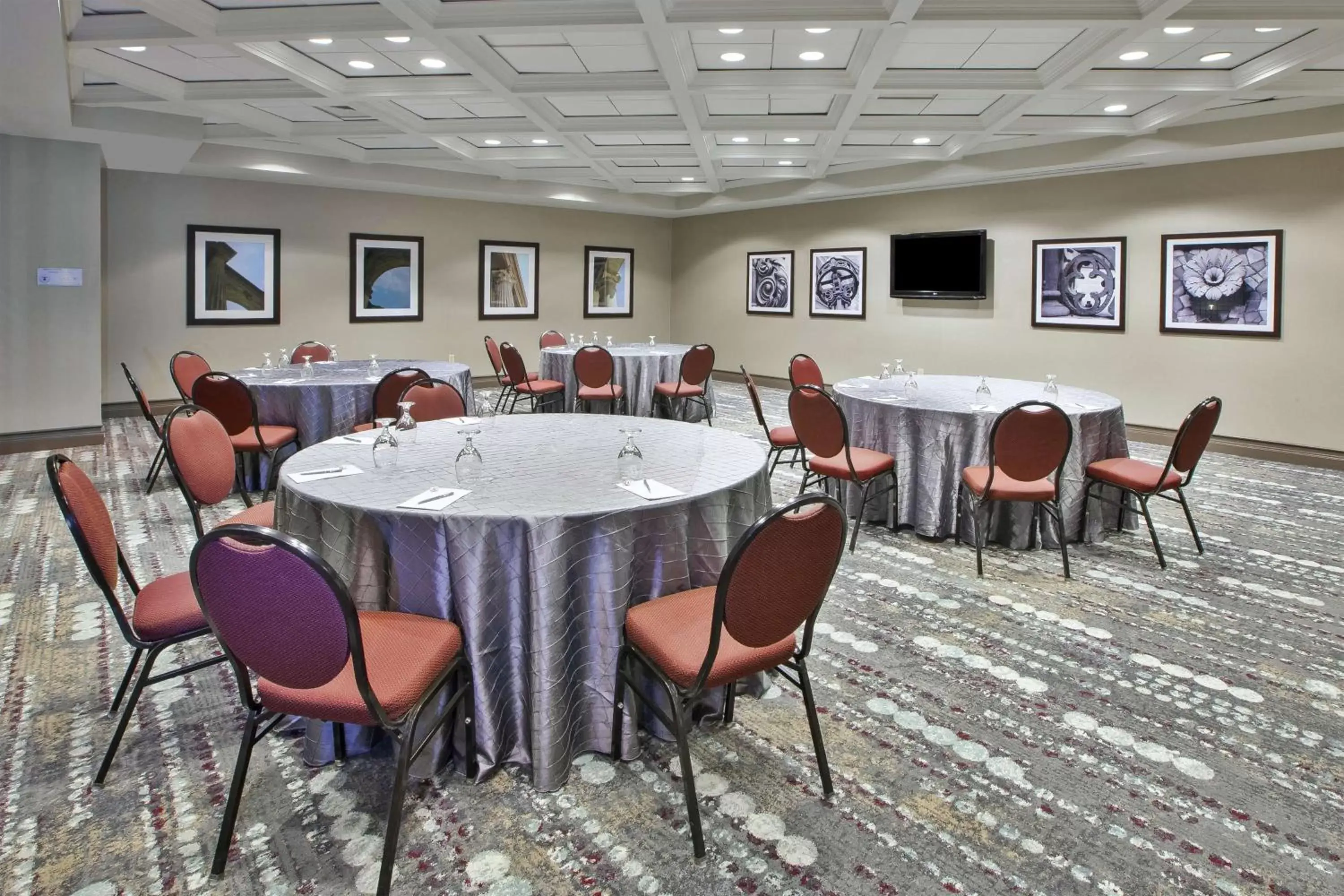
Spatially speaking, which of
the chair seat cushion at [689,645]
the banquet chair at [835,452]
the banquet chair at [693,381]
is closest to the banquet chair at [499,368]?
the banquet chair at [693,381]

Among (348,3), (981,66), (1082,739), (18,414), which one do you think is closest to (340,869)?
(1082,739)

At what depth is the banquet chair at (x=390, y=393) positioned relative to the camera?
535cm

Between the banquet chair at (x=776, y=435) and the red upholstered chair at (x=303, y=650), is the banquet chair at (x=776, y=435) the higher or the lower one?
the higher one

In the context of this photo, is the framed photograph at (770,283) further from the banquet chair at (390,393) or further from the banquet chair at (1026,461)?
the banquet chair at (1026,461)

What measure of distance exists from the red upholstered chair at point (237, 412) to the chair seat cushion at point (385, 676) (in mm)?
3213

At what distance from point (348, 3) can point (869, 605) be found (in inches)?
167

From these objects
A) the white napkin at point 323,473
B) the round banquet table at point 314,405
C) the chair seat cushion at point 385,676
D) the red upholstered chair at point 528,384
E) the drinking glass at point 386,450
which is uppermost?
the red upholstered chair at point 528,384

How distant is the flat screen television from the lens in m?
9.30

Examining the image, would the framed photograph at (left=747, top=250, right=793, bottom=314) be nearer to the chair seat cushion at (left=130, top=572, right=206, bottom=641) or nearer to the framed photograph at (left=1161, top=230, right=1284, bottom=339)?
the framed photograph at (left=1161, top=230, right=1284, bottom=339)

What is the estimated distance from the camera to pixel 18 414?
7.01m

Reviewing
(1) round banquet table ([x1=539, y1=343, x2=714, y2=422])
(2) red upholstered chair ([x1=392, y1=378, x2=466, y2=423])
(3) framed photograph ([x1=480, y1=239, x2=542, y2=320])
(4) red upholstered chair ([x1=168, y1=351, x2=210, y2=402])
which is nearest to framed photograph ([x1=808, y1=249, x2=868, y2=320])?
(1) round banquet table ([x1=539, y1=343, x2=714, y2=422])

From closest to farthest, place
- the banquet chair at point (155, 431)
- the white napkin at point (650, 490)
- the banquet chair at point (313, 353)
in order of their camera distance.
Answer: the white napkin at point (650, 490), the banquet chair at point (155, 431), the banquet chair at point (313, 353)

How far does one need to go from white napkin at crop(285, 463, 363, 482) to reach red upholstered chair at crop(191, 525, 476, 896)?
2.34 feet

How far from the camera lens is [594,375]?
25.0 feet
